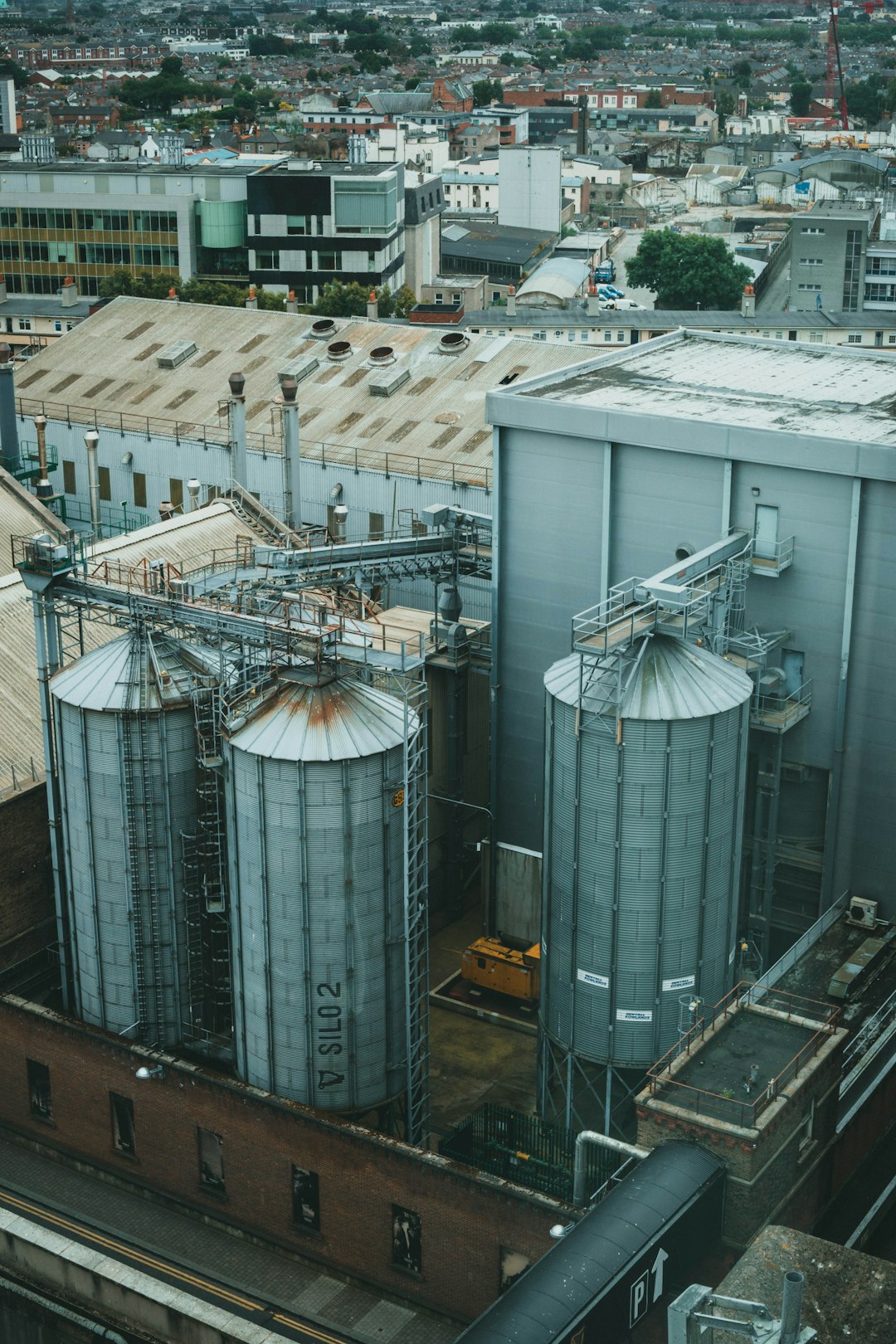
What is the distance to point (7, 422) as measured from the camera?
217 feet

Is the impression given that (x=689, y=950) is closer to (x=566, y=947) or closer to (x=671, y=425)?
(x=566, y=947)

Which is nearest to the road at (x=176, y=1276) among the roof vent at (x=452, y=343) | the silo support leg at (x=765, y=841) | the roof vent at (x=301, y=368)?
the silo support leg at (x=765, y=841)

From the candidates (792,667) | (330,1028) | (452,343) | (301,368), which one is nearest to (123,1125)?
(330,1028)

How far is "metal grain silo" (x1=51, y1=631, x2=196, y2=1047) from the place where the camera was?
37.7 m

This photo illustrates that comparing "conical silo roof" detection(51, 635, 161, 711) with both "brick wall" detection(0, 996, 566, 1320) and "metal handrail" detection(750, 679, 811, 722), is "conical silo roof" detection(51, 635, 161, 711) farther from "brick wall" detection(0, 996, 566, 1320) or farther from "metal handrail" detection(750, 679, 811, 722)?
"metal handrail" detection(750, 679, 811, 722)

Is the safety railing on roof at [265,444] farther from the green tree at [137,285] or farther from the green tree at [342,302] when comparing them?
the green tree at [137,285]

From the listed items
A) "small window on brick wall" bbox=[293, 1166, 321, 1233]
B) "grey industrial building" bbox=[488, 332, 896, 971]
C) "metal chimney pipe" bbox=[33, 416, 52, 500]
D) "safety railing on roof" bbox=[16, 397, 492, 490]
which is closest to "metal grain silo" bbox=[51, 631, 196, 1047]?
"small window on brick wall" bbox=[293, 1166, 321, 1233]

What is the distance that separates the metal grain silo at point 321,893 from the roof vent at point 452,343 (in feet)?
135

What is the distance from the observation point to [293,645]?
35.9 m

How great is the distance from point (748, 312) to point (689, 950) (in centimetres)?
9473

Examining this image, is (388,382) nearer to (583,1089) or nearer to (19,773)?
(19,773)

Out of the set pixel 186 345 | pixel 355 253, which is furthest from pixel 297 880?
pixel 355 253

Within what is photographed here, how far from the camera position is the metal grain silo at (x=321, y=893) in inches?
1382

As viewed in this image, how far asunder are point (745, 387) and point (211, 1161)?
2508 cm
